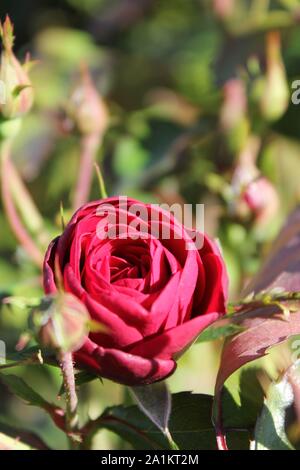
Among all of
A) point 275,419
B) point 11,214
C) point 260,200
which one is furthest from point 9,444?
point 260,200

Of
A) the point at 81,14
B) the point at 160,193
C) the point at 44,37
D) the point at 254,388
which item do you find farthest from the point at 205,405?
the point at 81,14

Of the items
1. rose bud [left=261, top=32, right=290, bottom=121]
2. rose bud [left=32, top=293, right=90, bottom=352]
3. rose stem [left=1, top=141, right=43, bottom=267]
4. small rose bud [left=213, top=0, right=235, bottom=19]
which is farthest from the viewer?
small rose bud [left=213, top=0, right=235, bottom=19]

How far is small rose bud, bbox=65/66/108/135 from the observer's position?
122 cm

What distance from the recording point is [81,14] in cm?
174

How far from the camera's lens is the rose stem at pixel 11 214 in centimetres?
108

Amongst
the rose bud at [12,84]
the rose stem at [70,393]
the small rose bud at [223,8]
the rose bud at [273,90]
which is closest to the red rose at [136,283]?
the rose stem at [70,393]

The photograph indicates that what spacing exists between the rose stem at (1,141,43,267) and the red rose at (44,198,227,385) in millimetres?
337

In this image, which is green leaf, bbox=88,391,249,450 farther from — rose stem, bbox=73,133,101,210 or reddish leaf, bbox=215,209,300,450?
rose stem, bbox=73,133,101,210

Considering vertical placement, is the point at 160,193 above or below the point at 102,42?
below

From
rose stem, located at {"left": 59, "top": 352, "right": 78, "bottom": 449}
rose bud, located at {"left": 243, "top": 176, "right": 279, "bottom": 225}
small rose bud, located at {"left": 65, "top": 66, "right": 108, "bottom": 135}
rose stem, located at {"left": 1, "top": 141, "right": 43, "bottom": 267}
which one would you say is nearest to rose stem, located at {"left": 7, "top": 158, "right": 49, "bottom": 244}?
rose stem, located at {"left": 1, "top": 141, "right": 43, "bottom": 267}

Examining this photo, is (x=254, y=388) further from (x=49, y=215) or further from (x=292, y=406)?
(x=49, y=215)

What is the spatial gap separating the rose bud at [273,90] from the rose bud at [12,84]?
1.28 ft
